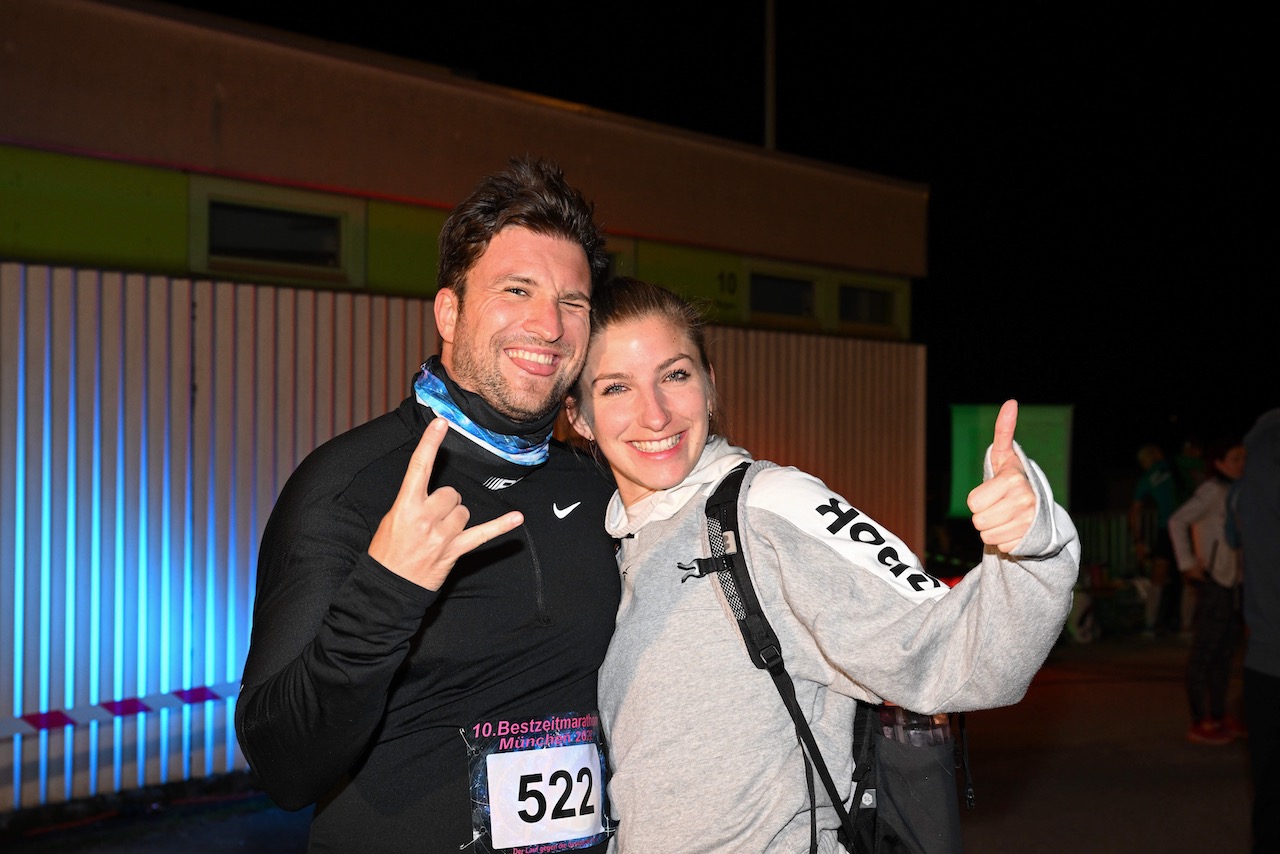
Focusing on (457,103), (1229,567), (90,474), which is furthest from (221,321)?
(1229,567)

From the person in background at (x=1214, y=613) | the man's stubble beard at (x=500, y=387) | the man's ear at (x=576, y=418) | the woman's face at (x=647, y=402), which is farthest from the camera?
the person in background at (x=1214, y=613)

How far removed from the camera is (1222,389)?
29375mm

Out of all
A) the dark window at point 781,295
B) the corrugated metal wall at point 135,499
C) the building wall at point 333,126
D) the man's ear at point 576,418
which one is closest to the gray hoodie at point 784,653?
the man's ear at point 576,418

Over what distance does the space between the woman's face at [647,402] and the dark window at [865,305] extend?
350 inches

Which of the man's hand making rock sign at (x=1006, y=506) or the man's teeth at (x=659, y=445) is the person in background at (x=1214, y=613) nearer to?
the man's teeth at (x=659, y=445)

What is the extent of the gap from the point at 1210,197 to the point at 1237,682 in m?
17.5

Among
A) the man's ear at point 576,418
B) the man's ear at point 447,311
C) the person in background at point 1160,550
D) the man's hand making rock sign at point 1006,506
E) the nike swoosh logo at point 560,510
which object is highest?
the man's ear at point 447,311

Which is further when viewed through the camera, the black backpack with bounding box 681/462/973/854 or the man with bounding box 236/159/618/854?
the black backpack with bounding box 681/462/973/854

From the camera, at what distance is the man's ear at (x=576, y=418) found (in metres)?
2.77

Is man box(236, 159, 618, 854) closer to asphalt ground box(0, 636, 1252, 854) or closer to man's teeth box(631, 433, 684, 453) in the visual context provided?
man's teeth box(631, 433, 684, 453)

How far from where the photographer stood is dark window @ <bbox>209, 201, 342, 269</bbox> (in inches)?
280

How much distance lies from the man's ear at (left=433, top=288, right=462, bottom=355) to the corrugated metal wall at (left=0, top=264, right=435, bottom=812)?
4384mm

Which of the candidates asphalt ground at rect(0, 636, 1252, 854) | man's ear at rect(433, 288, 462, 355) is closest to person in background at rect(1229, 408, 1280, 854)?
asphalt ground at rect(0, 636, 1252, 854)

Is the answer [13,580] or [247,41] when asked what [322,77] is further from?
[13,580]
